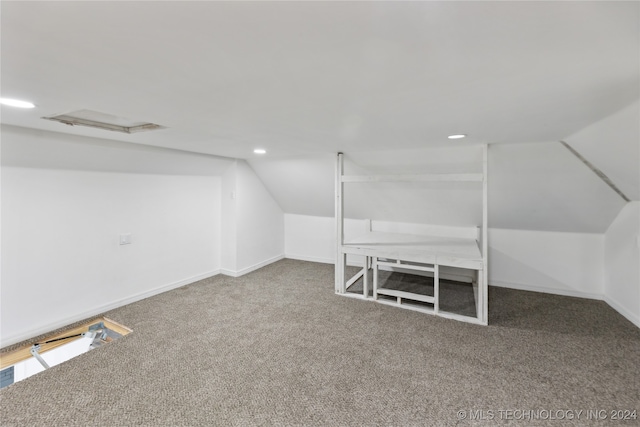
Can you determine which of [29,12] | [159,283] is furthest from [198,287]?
[29,12]

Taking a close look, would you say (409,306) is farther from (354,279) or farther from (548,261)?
(548,261)

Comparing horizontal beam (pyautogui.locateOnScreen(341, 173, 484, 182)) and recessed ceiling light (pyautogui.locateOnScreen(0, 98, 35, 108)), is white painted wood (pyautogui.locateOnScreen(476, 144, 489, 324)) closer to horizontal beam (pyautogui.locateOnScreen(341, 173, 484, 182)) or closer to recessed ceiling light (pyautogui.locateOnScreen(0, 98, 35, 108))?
horizontal beam (pyautogui.locateOnScreen(341, 173, 484, 182))

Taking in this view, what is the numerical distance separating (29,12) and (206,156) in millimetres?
3238

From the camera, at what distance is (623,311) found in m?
3.14

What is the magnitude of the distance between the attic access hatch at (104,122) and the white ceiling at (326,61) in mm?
204

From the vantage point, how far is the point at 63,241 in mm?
2885

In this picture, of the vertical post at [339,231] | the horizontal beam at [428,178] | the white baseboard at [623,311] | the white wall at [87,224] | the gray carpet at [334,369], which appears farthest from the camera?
the vertical post at [339,231]

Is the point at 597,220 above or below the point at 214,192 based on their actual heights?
below

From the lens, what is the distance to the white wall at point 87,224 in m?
2.56

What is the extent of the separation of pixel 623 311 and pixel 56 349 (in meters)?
5.76

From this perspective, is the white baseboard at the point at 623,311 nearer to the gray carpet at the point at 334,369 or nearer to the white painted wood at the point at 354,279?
the gray carpet at the point at 334,369

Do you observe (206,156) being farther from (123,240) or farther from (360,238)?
(360,238)

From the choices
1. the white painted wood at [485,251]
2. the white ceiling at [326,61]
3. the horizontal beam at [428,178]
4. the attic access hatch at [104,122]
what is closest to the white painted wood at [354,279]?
the horizontal beam at [428,178]

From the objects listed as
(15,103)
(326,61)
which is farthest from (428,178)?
(15,103)
